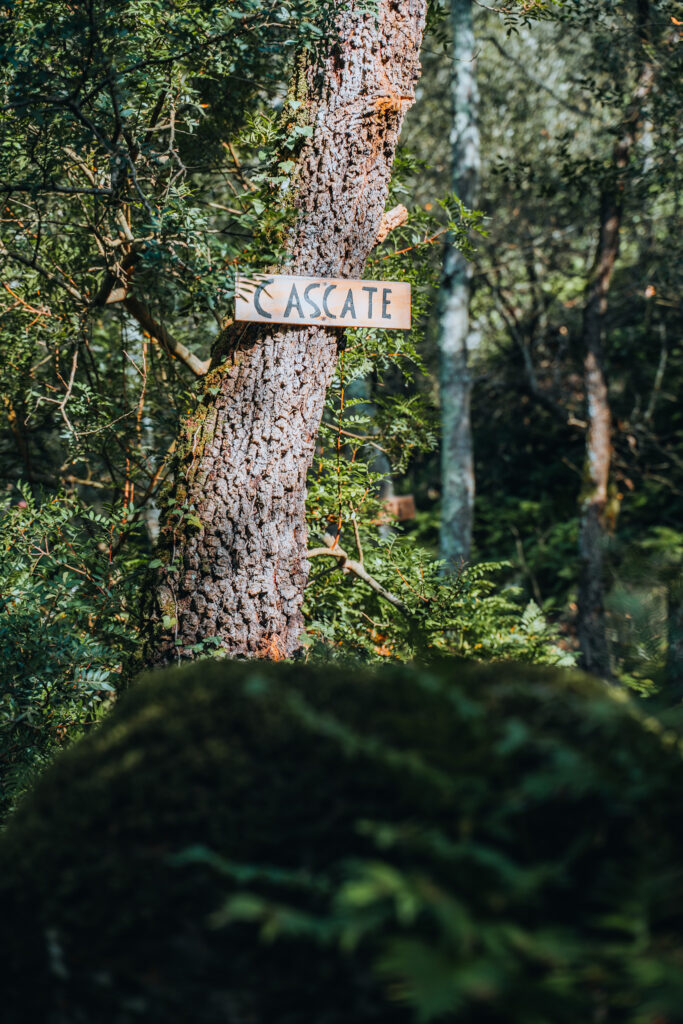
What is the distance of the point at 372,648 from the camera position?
332 centimetres

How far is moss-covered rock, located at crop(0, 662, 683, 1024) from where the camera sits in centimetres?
87

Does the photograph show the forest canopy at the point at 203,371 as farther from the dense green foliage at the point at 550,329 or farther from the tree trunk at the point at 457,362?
the dense green foliage at the point at 550,329

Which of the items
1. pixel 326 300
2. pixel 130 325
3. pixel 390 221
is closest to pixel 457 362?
pixel 130 325

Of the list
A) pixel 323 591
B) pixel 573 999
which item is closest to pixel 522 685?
pixel 573 999

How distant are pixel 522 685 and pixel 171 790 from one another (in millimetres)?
613

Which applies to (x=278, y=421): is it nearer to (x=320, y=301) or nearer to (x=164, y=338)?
(x=320, y=301)

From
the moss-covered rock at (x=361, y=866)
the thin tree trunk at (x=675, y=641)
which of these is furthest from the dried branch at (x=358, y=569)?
the moss-covered rock at (x=361, y=866)

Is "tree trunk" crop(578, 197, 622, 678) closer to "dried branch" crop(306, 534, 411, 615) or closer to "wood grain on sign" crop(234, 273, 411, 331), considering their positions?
"dried branch" crop(306, 534, 411, 615)

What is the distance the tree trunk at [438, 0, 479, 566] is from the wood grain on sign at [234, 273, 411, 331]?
12.0 ft

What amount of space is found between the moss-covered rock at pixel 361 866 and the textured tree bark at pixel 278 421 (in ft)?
4.92

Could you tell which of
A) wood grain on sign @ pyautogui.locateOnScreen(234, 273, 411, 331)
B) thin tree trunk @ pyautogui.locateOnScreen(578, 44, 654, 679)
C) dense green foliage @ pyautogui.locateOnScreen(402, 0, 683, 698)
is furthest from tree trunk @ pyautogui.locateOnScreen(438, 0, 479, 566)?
wood grain on sign @ pyautogui.locateOnScreen(234, 273, 411, 331)

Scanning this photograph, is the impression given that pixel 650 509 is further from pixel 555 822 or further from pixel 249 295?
pixel 555 822

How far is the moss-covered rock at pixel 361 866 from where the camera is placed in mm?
871

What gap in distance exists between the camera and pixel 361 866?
92 centimetres
